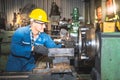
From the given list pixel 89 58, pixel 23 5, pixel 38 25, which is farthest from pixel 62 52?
pixel 23 5

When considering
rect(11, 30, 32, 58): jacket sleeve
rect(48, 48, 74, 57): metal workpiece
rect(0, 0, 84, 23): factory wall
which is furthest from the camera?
rect(0, 0, 84, 23): factory wall

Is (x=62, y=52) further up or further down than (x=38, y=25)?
further down

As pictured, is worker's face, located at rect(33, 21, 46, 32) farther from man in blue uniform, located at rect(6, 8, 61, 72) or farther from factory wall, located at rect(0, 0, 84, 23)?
factory wall, located at rect(0, 0, 84, 23)

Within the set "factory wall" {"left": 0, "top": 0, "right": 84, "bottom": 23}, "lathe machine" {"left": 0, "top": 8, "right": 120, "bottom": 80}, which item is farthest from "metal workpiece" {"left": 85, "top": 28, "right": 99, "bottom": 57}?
"factory wall" {"left": 0, "top": 0, "right": 84, "bottom": 23}

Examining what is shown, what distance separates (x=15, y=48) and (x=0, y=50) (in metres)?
2.26

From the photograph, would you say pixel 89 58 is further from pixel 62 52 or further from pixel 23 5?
pixel 23 5

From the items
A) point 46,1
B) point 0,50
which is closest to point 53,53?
point 0,50

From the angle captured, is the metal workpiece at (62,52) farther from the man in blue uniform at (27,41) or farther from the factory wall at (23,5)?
the factory wall at (23,5)

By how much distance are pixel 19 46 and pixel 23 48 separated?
66 millimetres

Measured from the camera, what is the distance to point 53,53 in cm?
247

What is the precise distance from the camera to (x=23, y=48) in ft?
10.0

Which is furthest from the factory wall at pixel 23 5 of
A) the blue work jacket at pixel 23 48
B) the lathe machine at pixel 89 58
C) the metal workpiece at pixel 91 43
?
the metal workpiece at pixel 91 43

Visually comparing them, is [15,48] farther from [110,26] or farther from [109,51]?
[110,26]

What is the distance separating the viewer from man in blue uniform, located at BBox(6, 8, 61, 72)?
3.04 metres
